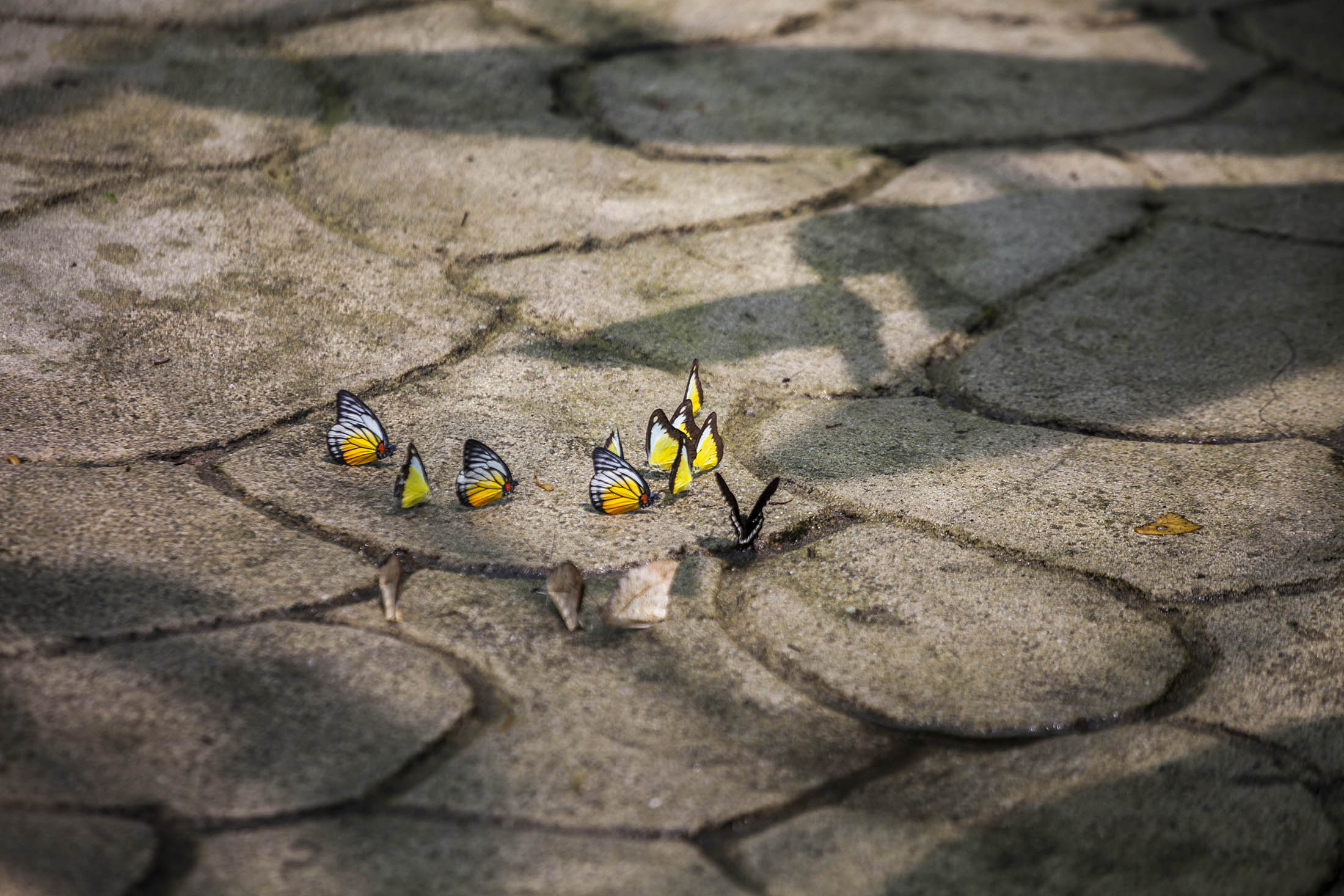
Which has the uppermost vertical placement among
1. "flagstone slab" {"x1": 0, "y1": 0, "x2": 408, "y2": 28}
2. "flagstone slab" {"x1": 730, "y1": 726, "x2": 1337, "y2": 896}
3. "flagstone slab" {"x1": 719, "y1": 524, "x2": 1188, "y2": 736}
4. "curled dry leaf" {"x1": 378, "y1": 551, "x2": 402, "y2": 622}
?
"flagstone slab" {"x1": 0, "y1": 0, "x2": 408, "y2": 28}

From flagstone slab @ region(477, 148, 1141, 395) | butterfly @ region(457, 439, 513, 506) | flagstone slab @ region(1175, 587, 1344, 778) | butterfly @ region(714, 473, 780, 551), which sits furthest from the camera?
flagstone slab @ region(477, 148, 1141, 395)

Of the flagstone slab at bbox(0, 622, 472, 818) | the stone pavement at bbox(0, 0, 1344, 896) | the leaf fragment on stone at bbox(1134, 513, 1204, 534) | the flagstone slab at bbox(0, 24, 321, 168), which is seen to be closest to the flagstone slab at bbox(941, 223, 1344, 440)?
the stone pavement at bbox(0, 0, 1344, 896)

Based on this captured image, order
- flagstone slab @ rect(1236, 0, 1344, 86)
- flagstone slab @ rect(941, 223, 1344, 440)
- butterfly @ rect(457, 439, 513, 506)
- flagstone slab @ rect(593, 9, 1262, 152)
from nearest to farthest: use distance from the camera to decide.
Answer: butterfly @ rect(457, 439, 513, 506), flagstone slab @ rect(941, 223, 1344, 440), flagstone slab @ rect(593, 9, 1262, 152), flagstone slab @ rect(1236, 0, 1344, 86)

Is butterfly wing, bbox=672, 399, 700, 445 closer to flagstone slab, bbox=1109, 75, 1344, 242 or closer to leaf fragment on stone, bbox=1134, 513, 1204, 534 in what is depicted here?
leaf fragment on stone, bbox=1134, 513, 1204, 534

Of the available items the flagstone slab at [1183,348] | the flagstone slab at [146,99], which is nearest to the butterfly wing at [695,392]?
the flagstone slab at [1183,348]

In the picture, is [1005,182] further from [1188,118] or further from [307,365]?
[307,365]

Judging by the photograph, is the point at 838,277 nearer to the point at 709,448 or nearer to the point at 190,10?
the point at 709,448

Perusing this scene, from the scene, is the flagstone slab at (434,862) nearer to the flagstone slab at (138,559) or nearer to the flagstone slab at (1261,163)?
the flagstone slab at (138,559)
